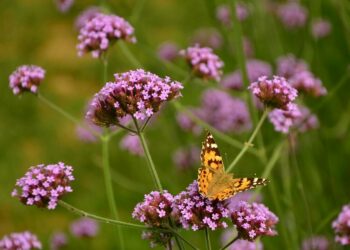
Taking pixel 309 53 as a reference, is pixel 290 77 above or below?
below

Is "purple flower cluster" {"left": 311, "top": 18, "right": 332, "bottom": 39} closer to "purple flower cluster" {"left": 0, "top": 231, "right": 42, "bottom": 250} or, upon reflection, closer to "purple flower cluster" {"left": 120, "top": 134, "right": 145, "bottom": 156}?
"purple flower cluster" {"left": 120, "top": 134, "right": 145, "bottom": 156}

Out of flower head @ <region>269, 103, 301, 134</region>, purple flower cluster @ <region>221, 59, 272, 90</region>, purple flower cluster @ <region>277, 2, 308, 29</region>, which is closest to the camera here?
flower head @ <region>269, 103, 301, 134</region>

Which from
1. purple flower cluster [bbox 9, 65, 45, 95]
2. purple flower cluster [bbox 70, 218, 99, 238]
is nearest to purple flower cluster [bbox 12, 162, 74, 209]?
purple flower cluster [bbox 9, 65, 45, 95]

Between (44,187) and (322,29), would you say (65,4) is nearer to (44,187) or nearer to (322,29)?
(44,187)

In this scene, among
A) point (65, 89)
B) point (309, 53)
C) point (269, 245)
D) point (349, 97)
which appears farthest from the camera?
point (65, 89)

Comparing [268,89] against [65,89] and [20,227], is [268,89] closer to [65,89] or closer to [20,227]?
[20,227]

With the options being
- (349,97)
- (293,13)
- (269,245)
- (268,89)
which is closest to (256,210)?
(268,89)
